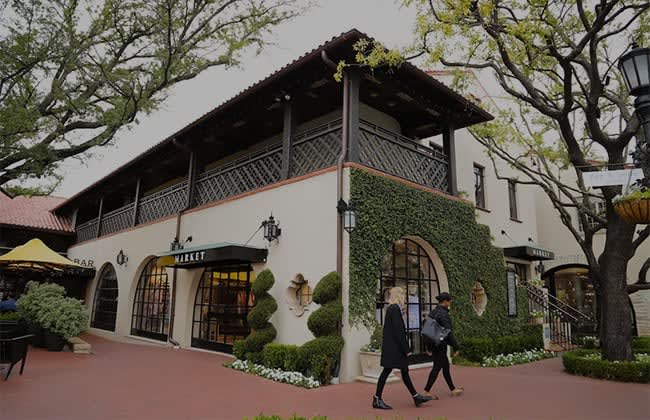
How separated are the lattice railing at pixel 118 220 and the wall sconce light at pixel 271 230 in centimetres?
932

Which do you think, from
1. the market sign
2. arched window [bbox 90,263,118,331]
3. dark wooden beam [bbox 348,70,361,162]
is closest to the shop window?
dark wooden beam [bbox 348,70,361,162]

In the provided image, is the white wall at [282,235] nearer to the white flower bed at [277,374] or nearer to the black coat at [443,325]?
the white flower bed at [277,374]

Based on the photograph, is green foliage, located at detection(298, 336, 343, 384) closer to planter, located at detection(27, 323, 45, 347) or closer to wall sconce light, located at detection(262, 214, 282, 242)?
wall sconce light, located at detection(262, 214, 282, 242)

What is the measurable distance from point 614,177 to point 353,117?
5.10 meters

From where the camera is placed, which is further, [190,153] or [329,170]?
[190,153]

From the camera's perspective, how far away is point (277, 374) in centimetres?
770

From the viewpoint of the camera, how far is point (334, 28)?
8578 millimetres

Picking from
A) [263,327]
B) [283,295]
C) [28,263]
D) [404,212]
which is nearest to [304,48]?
[404,212]

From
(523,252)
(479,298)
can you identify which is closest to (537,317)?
(523,252)

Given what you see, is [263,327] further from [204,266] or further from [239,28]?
[239,28]

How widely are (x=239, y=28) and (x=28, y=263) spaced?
8.98 meters

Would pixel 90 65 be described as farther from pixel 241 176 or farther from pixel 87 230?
pixel 87 230

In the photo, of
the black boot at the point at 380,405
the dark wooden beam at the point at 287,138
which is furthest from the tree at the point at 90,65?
the black boot at the point at 380,405

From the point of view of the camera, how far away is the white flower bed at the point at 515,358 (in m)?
9.61
